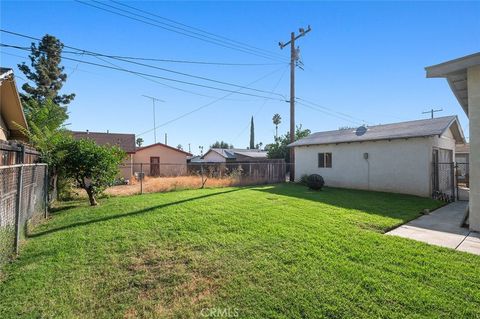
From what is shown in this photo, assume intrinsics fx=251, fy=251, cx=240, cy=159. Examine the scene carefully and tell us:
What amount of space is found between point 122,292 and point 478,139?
8.15m

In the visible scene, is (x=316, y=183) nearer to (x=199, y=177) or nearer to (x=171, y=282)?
(x=199, y=177)

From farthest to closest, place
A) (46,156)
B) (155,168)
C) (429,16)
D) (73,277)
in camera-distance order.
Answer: (155,168) < (429,16) < (46,156) < (73,277)

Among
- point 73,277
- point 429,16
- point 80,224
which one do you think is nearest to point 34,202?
point 80,224

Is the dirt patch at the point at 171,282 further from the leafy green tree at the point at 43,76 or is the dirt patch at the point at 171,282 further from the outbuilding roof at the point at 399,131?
the leafy green tree at the point at 43,76

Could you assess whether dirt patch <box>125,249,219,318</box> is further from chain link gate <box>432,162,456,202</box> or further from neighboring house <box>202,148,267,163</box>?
neighboring house <box>202,148,267,163</box>

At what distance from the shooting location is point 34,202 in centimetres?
645

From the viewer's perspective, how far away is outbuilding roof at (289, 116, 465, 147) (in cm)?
1131

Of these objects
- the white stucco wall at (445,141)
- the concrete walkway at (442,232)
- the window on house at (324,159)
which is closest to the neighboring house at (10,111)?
the concrete walkway at (442,232)

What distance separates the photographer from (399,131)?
12.7 metres

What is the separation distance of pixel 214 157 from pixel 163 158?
10.8 m

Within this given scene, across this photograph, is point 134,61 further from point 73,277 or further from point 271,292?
point 271,292

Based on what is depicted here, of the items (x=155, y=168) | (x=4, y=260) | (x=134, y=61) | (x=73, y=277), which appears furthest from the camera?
(x=155, y=168)

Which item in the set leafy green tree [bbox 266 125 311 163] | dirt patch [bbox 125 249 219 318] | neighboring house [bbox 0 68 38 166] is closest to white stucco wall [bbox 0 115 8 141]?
neighboring house [bbox 0 68 38 166]

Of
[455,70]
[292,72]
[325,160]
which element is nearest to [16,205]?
[455,70]
